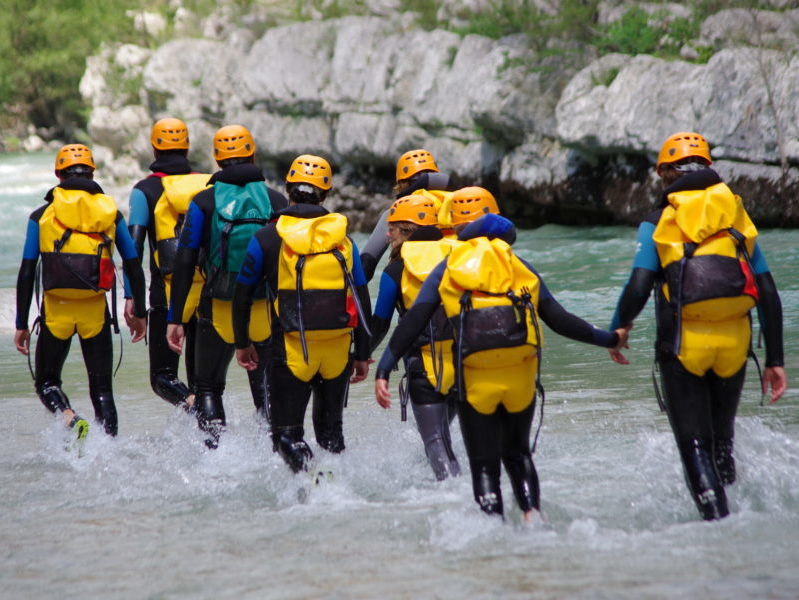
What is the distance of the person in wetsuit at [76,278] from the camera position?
7.01m

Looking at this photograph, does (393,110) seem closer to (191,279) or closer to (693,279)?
(191,279)

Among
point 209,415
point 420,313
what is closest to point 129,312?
point 209,415

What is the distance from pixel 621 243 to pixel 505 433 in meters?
15.0

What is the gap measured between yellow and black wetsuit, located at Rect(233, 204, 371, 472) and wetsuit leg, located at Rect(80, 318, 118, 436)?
4.87ft

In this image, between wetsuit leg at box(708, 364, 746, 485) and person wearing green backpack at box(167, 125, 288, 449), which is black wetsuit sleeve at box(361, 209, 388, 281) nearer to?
person wearing green backpack at box(167, 125, 288, 449)

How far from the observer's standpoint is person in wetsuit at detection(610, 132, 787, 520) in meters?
4.96

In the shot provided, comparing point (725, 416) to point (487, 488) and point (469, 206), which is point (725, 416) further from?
point (469, 206)

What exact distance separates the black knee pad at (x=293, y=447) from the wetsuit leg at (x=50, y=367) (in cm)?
196

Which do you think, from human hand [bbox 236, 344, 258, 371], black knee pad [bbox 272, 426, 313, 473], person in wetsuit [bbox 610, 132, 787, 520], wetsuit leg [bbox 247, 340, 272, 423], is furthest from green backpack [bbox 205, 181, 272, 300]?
person in wetsuit [bbox 610, 132, 787, 520]

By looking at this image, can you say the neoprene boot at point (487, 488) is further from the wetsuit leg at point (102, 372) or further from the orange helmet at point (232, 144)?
the wetsuit leg at point (102, 372)

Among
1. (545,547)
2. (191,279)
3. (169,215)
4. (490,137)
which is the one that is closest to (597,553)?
(545,547)

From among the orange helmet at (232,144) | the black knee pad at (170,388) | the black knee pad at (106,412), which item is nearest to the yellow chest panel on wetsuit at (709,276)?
the orange helmet at (232,144)

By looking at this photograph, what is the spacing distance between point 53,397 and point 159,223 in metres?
1.32

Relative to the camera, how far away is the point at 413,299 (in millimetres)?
5965
